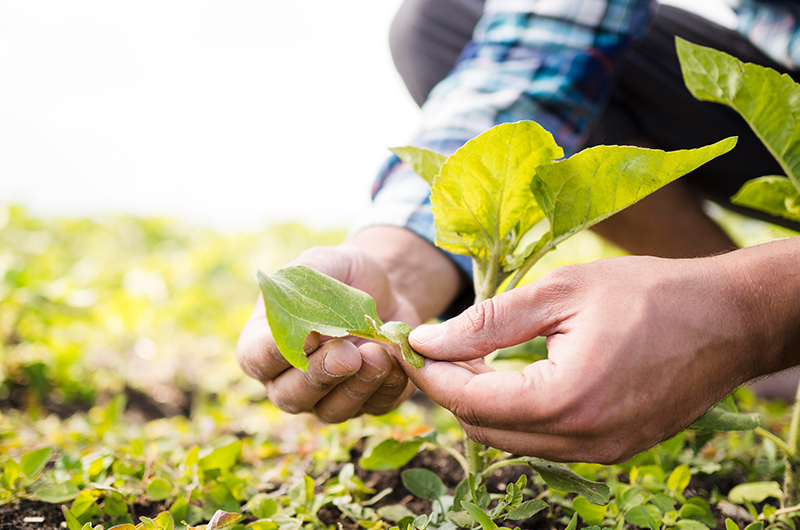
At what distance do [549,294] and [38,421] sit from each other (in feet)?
6.26

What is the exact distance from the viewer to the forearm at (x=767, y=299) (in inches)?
33.7

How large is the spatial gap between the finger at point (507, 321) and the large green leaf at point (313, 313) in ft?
0.28

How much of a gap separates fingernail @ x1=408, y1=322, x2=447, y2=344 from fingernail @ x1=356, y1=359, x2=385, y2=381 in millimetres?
138

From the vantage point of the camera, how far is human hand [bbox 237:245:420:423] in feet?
3.23

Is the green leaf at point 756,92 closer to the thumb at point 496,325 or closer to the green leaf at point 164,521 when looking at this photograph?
the thumb at point 496,325

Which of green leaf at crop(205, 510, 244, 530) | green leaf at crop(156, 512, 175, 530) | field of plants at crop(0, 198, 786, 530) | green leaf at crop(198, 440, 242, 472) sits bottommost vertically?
field of plants at crop(0, 198, 786, 530)

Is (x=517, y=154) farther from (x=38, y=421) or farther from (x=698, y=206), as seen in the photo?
(x=698, y=206)

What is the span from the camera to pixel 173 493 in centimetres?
118

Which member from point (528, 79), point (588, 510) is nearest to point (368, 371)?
point (588, 510)

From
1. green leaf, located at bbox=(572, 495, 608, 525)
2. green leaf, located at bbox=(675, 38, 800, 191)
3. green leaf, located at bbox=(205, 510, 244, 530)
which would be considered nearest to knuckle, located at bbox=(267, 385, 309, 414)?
green leaf, located at bbox=(205, 510, 244, 530)

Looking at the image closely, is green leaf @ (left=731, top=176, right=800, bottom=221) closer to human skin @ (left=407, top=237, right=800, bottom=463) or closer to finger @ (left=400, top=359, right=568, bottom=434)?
human skin @ (left=407, top=237, right=800, bottom=463)

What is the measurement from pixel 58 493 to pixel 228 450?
1.11ft

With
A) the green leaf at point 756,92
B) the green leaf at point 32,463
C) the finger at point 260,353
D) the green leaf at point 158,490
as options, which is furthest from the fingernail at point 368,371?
the green leaf at point 756,92

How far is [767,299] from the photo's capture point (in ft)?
2.84
